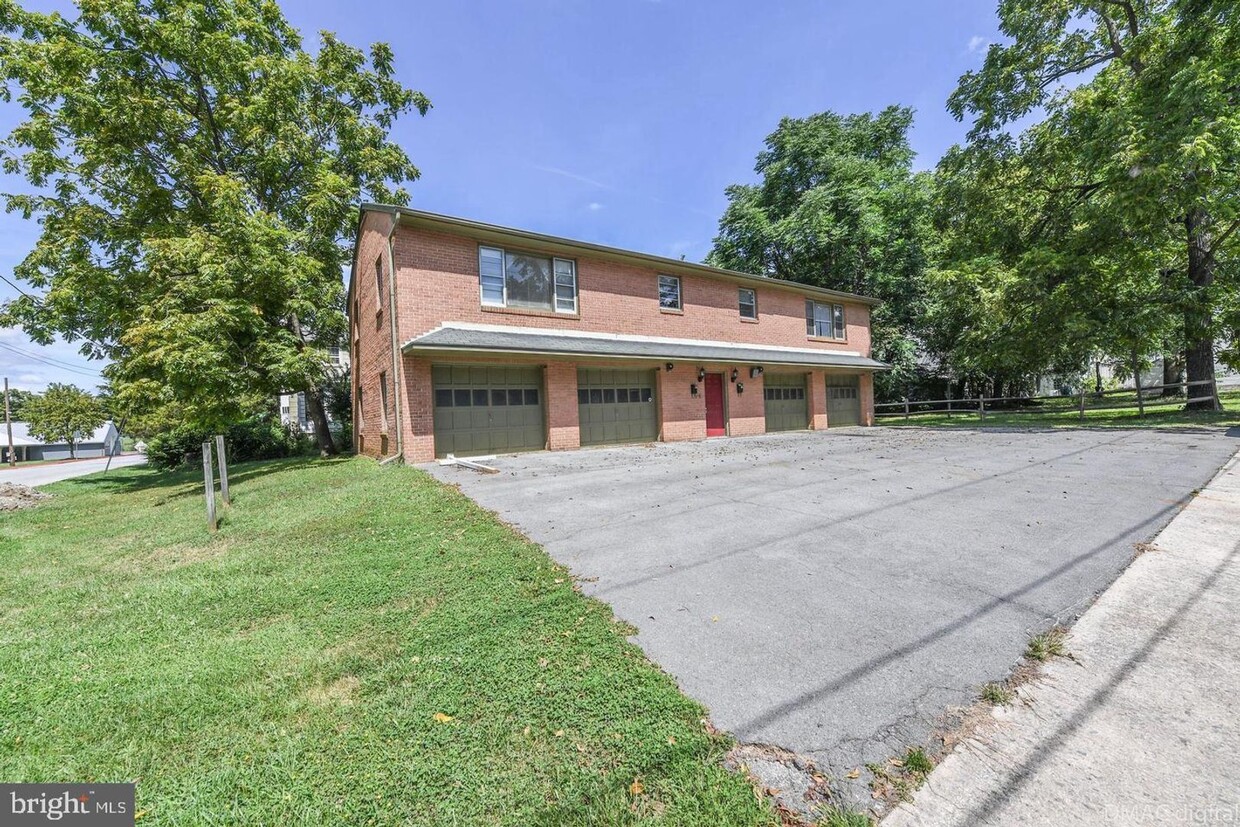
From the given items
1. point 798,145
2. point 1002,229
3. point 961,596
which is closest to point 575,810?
point 961,596

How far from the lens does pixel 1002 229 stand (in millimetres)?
18266

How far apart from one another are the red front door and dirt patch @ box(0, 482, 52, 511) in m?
17.2

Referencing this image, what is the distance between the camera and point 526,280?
12578mm

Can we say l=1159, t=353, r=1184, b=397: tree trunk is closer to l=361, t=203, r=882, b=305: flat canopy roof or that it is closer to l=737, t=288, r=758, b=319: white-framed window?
l=737, t=288, r=758, b=319: white-framed window

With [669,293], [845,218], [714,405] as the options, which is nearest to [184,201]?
[669,293]

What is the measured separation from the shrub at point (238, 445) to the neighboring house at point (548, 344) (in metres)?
4.53

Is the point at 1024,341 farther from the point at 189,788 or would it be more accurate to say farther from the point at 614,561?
the point at 189,788

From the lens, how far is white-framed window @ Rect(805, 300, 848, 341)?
63.3 ft

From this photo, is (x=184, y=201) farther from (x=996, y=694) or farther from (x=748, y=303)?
(x=996, y=694)

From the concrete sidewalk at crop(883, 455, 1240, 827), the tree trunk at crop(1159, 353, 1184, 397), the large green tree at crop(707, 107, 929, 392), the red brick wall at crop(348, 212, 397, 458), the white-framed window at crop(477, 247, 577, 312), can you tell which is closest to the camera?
the concrete sidewalk at crop(883, 455, 1240, 827)

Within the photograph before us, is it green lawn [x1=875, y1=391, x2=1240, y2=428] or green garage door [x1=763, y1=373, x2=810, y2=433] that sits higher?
green garage door [x1=763, y1=373, x2=810, y2=433]

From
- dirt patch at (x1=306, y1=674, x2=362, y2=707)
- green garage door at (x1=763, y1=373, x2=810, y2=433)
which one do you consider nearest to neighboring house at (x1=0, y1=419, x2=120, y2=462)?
green garage door at (x1=763, y1=373, x2=810, y2=433)

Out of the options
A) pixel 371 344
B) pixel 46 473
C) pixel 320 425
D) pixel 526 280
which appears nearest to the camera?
pixel 526 280

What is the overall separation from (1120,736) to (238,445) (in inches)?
900
